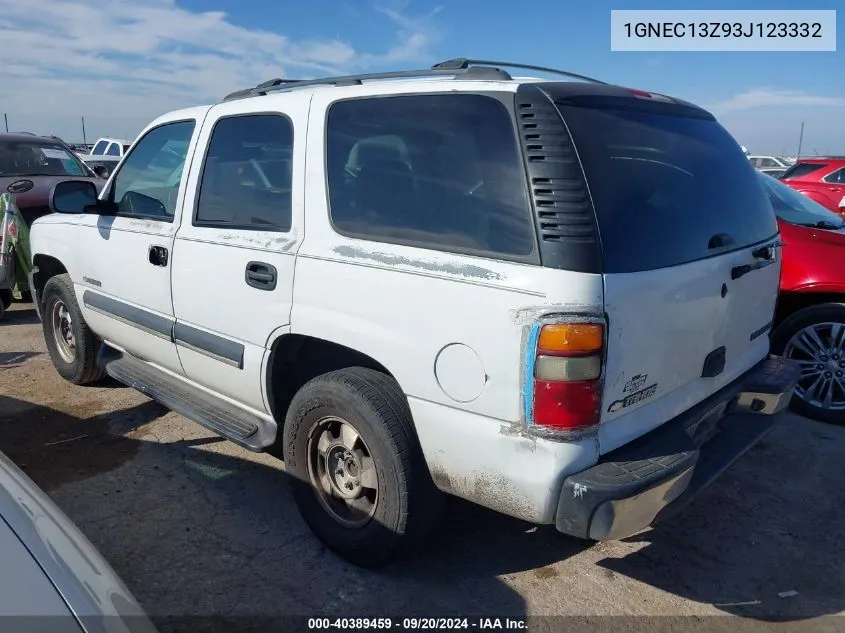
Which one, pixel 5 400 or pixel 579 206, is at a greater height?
pixel 579 206

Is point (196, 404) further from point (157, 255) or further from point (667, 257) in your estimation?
point (667, 257)

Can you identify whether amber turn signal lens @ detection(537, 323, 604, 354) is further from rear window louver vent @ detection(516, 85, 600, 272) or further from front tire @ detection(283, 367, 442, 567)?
front tire @ detection(283, 367, 442, 567)

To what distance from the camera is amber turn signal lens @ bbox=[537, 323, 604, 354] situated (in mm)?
2123

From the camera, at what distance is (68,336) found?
5.02 m

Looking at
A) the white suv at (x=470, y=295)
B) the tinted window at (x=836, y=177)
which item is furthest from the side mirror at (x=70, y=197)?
the tinted window at (x=836, y=177)

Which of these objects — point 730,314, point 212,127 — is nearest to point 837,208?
point 730,314

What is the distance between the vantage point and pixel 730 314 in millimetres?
2807

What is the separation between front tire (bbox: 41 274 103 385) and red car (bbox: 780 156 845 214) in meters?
10.8

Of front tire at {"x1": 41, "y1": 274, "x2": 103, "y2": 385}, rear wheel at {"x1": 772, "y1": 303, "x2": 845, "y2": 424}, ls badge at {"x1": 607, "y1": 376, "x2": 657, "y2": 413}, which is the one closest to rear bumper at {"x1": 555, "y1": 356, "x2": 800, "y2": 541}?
ls badge at {"x1": 607, "y1": 376, "x2": 657, "y2": 413}

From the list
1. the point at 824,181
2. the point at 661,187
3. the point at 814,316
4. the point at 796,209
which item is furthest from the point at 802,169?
the point at 661,187

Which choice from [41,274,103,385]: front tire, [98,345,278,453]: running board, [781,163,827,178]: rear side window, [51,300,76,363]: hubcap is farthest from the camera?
[781,163,827,178]: rear side window

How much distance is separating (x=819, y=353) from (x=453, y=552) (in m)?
2.97

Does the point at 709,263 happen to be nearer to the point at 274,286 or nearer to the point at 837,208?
the point at 274,286

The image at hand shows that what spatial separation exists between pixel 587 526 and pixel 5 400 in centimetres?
439
